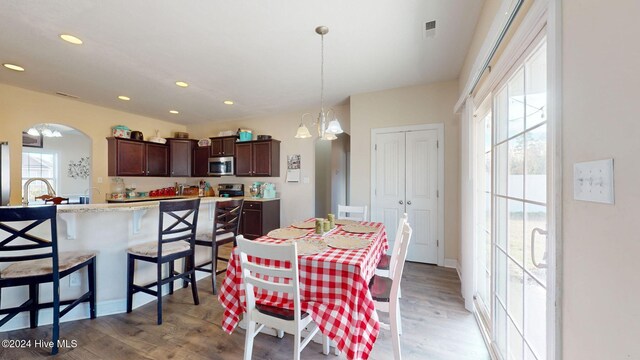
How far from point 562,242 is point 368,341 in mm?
1028

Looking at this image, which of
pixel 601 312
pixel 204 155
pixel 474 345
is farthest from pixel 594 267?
pixel 204 155

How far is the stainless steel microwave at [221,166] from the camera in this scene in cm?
528

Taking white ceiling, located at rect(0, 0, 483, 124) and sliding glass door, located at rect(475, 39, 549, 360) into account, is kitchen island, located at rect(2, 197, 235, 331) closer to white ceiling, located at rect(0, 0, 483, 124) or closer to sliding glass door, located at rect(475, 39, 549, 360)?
white ceiling, located at rect(0, 0, 483, 124)

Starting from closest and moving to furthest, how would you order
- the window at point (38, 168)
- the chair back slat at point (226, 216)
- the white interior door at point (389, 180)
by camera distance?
the chair back slat at point (226, 216) → the white interior door at point (389, 180) → the window at point (38, 168)

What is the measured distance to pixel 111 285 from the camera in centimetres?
230

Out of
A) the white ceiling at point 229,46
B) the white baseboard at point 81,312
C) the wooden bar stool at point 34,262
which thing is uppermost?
the white ceiling at point 229,46

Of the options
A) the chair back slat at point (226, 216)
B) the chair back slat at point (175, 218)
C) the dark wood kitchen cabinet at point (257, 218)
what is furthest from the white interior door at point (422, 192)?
the chair back slat at point (175, 218)

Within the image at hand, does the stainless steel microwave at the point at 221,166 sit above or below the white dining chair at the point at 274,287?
above

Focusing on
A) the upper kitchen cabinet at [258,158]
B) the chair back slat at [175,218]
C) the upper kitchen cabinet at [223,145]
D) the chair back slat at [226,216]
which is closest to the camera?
the chair back slat at [175,218]

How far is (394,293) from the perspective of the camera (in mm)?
1601

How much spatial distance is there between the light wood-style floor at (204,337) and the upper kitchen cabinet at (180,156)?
3.81 metres

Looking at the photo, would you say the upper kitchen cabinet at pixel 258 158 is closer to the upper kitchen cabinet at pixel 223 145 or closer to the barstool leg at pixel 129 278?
the upper kitchen cabinet at pixel 223 145

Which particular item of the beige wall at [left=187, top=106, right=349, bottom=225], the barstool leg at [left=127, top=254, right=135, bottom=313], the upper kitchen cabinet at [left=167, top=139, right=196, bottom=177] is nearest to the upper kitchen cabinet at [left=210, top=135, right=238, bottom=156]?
the beige wall at [left=187, top=106, right=349, bottom=225]

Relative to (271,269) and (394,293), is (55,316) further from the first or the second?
(394,293)
